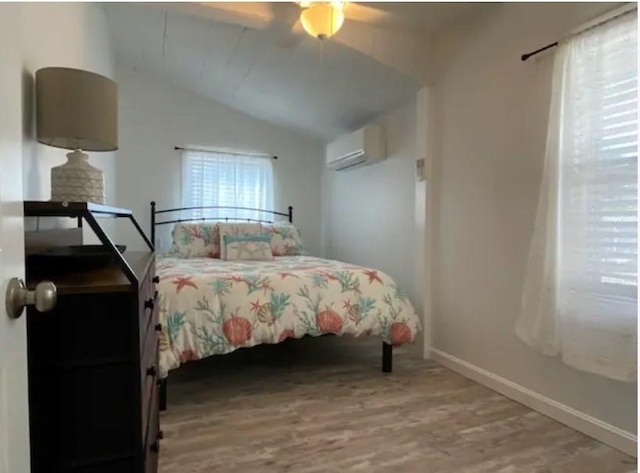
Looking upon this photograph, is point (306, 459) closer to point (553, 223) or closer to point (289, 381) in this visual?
point (289, 381)

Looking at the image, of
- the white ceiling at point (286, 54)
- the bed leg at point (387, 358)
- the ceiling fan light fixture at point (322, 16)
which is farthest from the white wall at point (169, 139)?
the ceiling fan light fixture at point (322, 16)

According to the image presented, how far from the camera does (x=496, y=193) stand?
2623 mm

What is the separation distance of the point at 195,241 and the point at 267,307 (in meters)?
1.78

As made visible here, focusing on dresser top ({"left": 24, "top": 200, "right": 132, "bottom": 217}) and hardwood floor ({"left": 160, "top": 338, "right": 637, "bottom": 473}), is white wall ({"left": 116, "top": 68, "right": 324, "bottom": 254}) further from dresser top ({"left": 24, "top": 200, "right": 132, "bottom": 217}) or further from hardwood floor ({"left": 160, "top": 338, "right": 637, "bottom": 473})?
dresser top ({"left": 24, "top": 200, "right": 132, "bottom": 217})

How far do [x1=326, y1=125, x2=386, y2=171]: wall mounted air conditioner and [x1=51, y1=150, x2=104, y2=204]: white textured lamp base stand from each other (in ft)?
8.86

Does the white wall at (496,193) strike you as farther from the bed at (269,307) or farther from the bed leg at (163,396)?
the bed leg at (163,396)

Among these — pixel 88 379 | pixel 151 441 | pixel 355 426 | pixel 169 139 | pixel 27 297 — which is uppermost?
pixel 169 139

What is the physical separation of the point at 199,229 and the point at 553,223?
3038 mm

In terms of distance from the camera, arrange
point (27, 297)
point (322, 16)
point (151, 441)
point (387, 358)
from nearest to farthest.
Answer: point (27, 297)
point (151, 441)
point (322, 16)
point (387, 358)

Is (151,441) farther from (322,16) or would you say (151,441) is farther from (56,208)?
(322,16)

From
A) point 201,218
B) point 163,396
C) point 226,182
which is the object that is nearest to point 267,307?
point 163,396

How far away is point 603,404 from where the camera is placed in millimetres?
2018

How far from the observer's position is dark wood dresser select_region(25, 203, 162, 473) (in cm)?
93

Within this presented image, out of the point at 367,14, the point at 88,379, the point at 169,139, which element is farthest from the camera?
the point at 169,139
